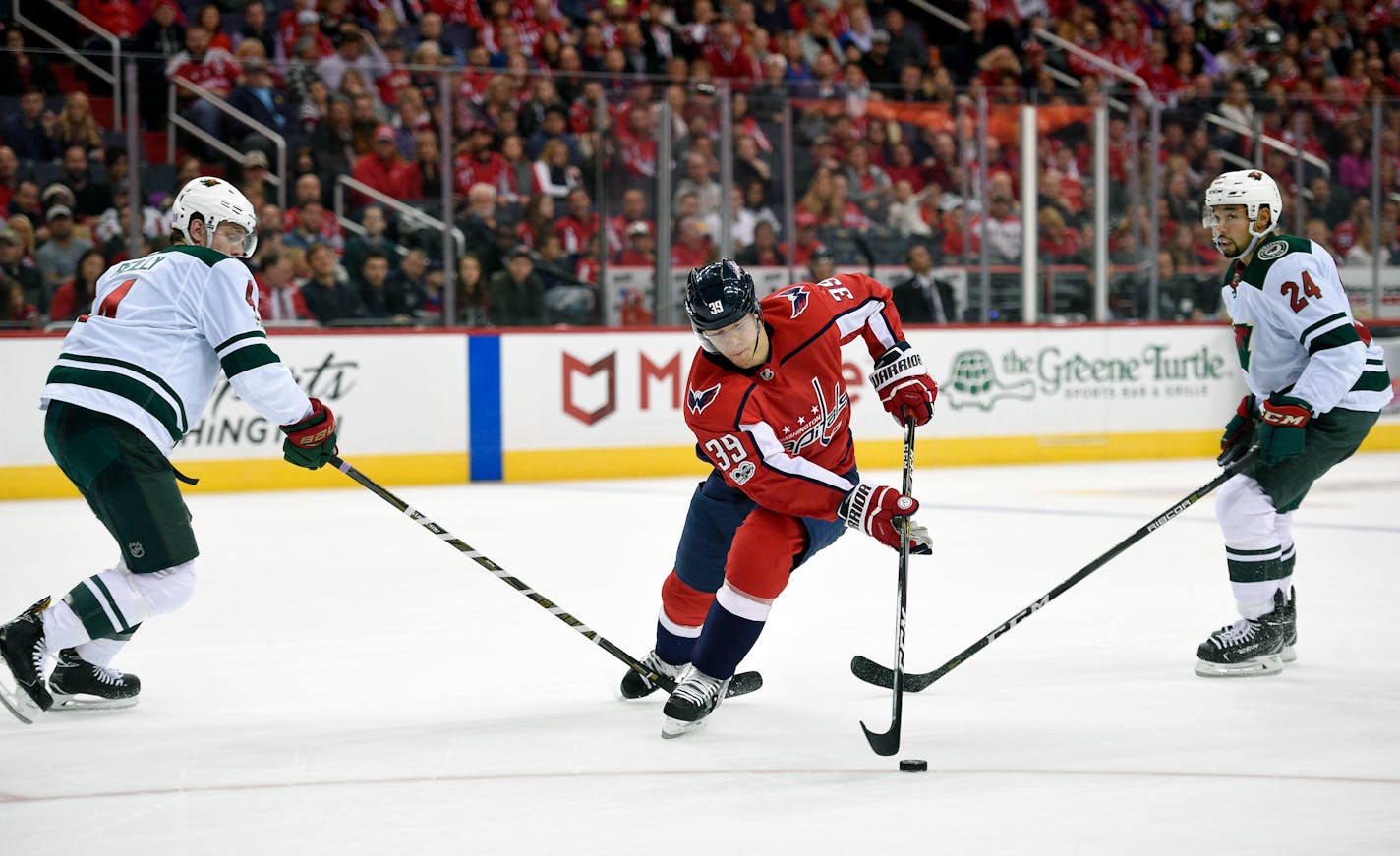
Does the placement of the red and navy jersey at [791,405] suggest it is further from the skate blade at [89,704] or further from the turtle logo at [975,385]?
the turtle logo at [975,385]

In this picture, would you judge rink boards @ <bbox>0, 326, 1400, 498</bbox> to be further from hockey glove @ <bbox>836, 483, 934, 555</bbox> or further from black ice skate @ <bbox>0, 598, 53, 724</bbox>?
hockey glove @ <bbox>836, 483, 934, 555</bbox>

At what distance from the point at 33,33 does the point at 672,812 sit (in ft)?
22.5

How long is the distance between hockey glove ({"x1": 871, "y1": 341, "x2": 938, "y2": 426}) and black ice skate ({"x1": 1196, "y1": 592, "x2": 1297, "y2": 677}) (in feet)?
3.02

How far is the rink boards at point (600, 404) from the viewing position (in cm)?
799

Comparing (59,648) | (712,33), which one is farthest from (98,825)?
(712,33)

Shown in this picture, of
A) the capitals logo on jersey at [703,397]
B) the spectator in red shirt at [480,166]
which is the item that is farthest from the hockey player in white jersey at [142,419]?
the spectator in red shirt at [480,166]

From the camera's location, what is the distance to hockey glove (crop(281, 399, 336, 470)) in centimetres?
339

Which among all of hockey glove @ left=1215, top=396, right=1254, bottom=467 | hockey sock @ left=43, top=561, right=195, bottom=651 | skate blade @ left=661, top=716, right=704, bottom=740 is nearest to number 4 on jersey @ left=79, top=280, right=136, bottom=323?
hockey sock @ left=43, top=561, right=195, bottom=651

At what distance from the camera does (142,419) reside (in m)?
3.39

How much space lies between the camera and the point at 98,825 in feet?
8.61

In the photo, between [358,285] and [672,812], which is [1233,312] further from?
[358,285]

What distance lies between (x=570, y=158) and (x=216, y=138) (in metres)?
1.81

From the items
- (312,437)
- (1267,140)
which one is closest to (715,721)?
(312,437)

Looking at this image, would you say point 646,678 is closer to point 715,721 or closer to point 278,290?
point 715,721
